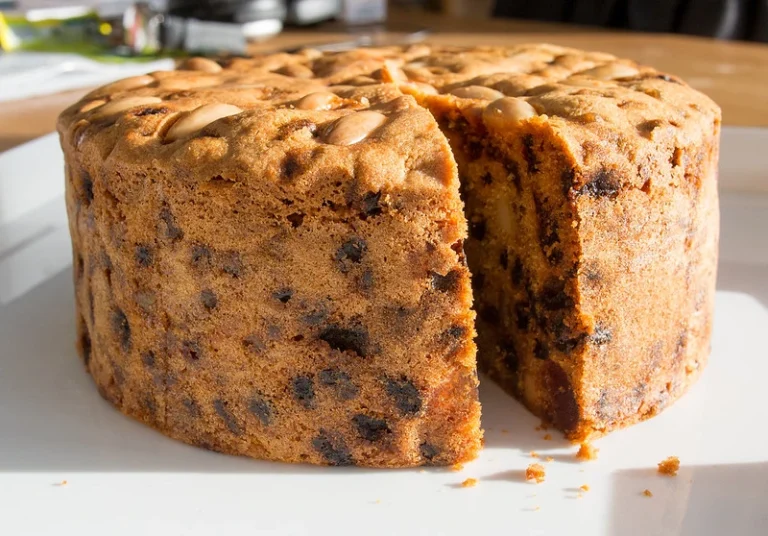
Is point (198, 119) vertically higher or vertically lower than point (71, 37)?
higher

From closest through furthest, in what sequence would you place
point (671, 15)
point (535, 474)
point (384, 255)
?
point (384, 255), point (535, 474), point (671, 15)

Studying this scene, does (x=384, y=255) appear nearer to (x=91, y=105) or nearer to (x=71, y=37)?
(x=91, y=105)

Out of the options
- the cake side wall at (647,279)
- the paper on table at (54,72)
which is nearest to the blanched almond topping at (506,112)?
the cake side wall at (647,279)

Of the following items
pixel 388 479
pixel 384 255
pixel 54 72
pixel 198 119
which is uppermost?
pixel 198 119

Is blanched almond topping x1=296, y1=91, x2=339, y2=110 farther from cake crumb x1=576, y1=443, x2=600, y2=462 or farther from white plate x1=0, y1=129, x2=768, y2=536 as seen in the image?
cake crumb x1=576, y1=443, x2=600, y2=462

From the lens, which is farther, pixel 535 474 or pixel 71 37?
pixel 71 37

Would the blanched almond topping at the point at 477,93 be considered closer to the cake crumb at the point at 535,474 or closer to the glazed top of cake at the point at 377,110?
the glazed top of cake at the point at 377,110

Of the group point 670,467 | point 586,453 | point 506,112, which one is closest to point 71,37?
point 506,112

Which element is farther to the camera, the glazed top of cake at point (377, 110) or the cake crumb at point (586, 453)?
the cake crumb at point (586, 453)
